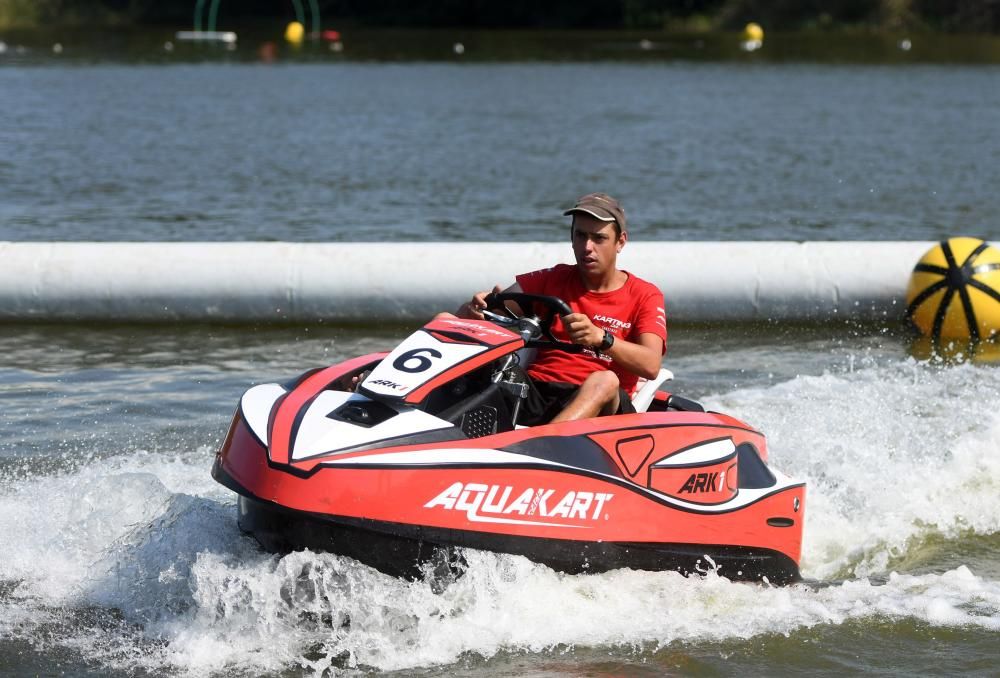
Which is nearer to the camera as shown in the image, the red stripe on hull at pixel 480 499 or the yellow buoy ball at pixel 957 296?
the red stripe on hull at pixel 480 499

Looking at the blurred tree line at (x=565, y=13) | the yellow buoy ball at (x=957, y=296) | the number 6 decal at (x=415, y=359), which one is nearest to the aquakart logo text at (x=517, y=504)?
the number 6 decal at (x=415, y=359)

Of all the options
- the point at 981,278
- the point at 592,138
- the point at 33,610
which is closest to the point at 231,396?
the point at 33,610

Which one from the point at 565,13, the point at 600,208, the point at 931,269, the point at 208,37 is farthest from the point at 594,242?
the point at 565,13

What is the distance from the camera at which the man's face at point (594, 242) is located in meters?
5.55

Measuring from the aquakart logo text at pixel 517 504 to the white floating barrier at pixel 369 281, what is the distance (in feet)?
18.5

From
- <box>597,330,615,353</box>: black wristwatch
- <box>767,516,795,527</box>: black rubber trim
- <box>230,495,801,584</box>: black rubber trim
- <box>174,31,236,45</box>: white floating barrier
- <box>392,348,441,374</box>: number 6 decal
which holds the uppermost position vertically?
<box>174,31,236,45</box>: white floating barrier

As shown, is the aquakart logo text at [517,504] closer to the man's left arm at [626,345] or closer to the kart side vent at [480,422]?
the kart side vent at [480,422]

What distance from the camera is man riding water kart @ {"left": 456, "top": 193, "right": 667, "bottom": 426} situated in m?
5.33

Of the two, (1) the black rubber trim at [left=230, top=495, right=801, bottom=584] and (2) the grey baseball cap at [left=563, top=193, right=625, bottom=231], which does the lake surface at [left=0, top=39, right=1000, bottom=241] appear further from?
(1) the black rubber trim at [left=230, top=495, right=801, bottom=584]

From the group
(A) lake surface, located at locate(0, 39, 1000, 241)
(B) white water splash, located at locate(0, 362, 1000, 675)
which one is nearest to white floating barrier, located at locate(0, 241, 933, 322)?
(A) lake surface, located at locate(0, 39, 1000, 241)

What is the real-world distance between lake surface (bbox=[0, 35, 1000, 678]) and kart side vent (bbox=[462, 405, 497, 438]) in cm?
51

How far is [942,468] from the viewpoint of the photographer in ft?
23.6

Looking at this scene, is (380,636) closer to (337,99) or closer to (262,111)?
(262,111)

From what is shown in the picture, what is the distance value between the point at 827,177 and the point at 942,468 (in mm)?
12367
